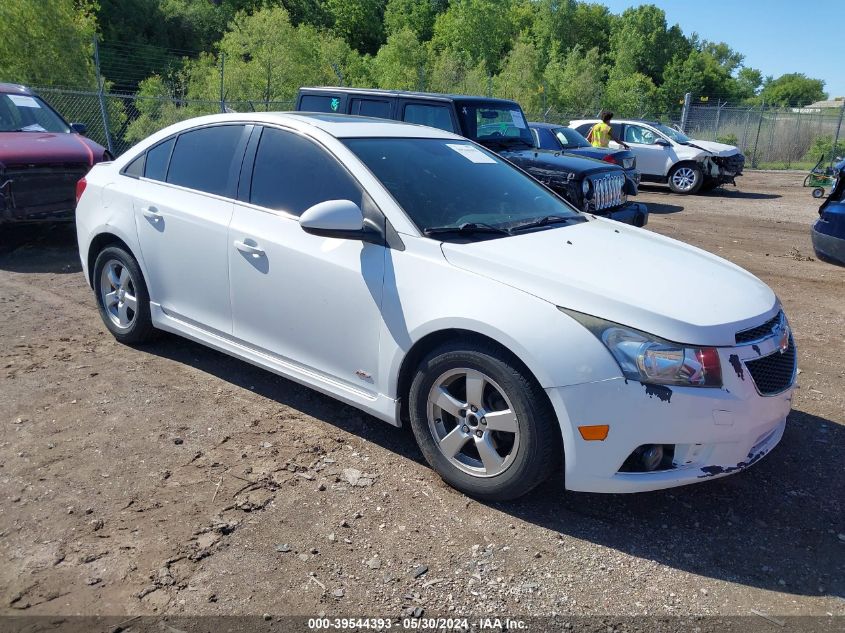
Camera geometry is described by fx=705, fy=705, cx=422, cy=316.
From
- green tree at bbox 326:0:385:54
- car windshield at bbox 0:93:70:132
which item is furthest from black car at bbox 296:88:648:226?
green tree at bbox 326:0:385:54

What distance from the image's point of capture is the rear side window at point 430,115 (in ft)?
28.9

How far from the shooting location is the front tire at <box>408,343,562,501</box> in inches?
119

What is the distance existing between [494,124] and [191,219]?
599cm

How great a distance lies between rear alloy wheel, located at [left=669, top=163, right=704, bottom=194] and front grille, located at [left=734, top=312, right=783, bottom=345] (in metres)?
14.2

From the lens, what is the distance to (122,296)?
16.5ft

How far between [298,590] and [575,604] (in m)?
1.06

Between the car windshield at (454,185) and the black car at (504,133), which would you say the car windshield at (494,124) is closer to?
the black car at (504,133)

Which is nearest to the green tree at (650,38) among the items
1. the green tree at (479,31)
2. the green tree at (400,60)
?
the green tree at (479,31)

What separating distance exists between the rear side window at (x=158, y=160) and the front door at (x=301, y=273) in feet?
3.05

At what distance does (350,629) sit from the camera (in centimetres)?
254

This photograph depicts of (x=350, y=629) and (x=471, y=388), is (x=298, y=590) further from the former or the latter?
(x=471, y=388)

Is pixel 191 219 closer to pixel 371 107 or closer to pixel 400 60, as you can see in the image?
pixel 371 107

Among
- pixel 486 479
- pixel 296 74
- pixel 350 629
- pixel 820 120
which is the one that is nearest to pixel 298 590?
pixel 350 629

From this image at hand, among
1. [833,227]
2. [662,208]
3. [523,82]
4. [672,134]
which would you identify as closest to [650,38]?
[523,82]
